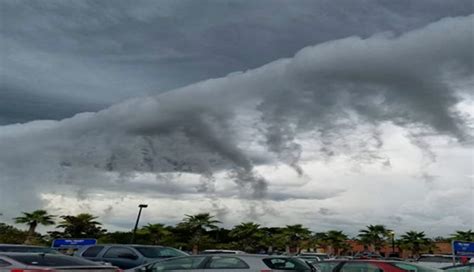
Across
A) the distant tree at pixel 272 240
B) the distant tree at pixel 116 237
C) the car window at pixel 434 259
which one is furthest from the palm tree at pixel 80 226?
the car window at pixel 434 259

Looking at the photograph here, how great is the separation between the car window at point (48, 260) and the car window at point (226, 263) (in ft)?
10.4

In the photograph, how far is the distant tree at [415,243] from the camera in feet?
268

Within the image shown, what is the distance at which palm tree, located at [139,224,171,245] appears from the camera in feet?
217

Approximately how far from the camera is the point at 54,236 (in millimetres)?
58938

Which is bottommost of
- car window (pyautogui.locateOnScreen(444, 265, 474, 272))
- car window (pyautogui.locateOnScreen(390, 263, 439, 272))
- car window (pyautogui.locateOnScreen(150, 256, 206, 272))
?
car window (pyautogui.locateOnScreen(150, 256, 206, 272))

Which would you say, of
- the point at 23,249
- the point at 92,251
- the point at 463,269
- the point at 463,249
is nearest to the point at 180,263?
the point at 23,249

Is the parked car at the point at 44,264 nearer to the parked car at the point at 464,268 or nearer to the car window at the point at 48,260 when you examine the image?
the car window at the point at 48,260

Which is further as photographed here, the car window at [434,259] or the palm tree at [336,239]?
the palm tree at [336,239]

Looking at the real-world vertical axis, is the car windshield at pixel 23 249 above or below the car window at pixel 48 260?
above

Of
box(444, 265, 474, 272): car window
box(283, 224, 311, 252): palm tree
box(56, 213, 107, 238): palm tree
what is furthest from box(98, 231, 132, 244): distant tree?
box(444, 265, 474, 272): car window

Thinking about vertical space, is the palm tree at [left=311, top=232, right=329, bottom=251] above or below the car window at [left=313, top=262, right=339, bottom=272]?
above

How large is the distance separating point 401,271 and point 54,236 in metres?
52.2

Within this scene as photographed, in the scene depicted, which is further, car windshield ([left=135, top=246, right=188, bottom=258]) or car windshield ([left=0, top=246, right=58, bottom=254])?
car windshield ([left=135, top=246, right=188, bottom=258])

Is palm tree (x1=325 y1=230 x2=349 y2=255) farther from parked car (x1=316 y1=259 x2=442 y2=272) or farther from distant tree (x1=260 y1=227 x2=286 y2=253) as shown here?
parked car (x1=316 y1=259 x2=442 y2=272)
